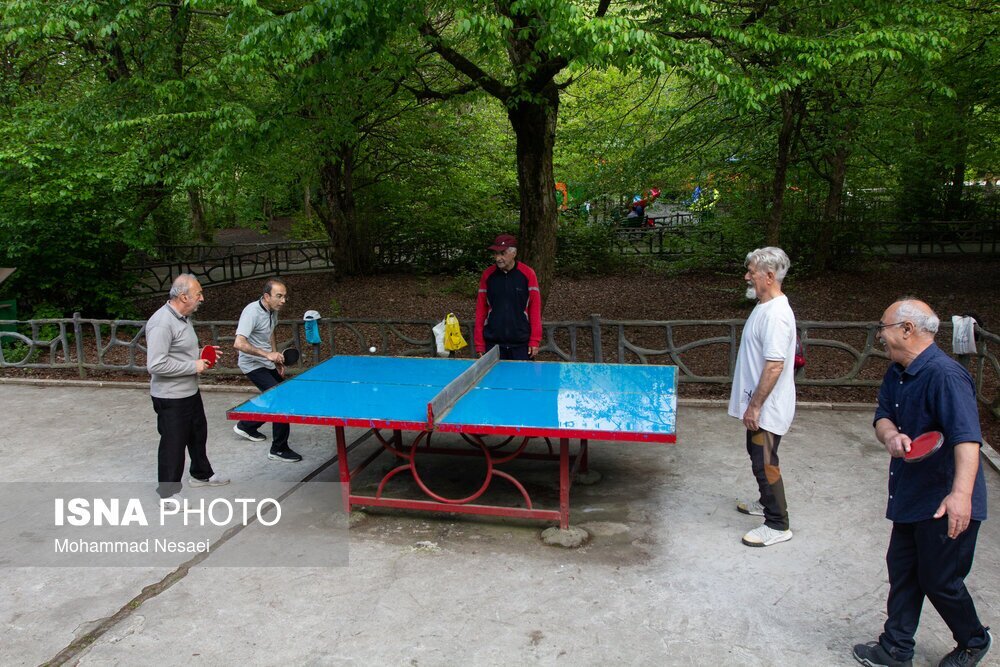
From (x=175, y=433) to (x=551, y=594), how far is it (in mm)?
3259

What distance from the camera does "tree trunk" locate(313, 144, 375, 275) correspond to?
16547 mm

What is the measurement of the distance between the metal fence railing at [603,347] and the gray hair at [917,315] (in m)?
4.82

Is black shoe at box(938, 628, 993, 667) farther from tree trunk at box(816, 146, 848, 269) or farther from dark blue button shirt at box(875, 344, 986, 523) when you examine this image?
tree trunk at box(816, 146, 848, 269)

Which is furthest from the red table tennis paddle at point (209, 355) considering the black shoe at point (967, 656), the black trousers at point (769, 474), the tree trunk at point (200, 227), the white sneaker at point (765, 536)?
the tree trunk at point (200, 227)

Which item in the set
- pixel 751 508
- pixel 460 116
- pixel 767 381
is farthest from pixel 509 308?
pixel 460 116

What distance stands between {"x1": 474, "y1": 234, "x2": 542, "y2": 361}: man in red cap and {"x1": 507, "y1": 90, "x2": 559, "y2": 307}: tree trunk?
2.87m

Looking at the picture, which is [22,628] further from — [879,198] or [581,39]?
[879,198]

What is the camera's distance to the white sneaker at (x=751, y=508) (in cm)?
559

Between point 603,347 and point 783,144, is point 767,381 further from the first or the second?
point 783,144

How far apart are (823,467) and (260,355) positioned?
4.97m

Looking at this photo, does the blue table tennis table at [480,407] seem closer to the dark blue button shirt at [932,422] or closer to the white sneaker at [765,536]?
the white sneaker at [765,536]

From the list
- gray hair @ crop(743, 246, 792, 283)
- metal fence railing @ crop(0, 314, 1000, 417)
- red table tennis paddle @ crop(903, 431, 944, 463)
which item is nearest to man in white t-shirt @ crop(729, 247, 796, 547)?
gray hair @ crop(743, 246, 792, 283)

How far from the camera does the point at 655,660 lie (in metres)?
3.92

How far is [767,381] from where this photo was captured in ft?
15.7
